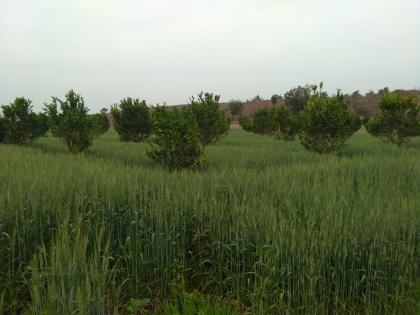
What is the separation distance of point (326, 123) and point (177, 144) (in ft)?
19.0

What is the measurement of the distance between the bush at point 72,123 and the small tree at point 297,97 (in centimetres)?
4879

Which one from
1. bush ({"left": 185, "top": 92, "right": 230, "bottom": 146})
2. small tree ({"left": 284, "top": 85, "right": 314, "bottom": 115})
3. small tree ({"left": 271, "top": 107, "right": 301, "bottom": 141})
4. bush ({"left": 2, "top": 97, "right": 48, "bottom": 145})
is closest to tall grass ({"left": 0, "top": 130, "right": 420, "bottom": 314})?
bush ({"left": 185, "top": 92, "right": 230, "bottom": 146})

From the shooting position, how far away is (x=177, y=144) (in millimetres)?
8391

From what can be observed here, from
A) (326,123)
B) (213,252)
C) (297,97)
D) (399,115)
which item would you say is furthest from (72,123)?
(297,97)

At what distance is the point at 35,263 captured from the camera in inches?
95.3

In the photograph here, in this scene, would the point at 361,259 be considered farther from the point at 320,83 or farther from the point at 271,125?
the point at 271,125

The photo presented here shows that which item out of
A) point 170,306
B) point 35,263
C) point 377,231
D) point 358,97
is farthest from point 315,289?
point 358,97

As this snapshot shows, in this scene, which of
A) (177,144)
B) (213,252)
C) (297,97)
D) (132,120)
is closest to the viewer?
(213,252)

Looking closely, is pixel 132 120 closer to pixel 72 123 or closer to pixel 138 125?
pixel 138 125

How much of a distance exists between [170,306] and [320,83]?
10486mm

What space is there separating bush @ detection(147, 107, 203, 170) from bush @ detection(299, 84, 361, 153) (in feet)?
16.8

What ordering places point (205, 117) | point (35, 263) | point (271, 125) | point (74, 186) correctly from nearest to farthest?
point (35, 263) < point (74, 186) < point (205, 117) < point (271, 125)

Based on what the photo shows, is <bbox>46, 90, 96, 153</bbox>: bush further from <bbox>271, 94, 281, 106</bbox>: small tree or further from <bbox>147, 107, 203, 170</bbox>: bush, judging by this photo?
<bbox>271, 94, 281, 106</bbox>: small tree

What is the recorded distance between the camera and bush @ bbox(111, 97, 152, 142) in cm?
1845
